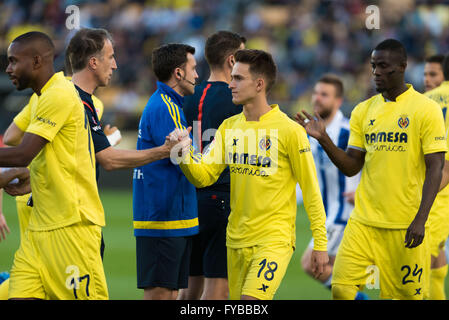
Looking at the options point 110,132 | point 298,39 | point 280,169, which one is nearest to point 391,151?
point 280,169

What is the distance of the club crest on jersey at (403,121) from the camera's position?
6074 mm

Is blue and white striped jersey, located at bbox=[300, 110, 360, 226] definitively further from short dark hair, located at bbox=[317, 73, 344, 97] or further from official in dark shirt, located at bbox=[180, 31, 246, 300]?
official in dark shirt, located at bbox=[180, 31, 246, 300]

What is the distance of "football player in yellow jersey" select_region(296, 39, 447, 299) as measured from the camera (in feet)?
19.8

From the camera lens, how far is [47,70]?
5.03 meters

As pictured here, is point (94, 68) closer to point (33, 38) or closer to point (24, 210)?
point (33, 38)

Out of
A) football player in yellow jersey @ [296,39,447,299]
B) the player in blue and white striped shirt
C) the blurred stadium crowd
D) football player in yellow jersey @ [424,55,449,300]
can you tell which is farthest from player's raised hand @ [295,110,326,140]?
the blurred stadium crowd

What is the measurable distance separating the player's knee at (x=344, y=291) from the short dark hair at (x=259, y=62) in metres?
1.68

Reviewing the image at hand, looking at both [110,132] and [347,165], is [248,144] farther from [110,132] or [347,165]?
[110,132]

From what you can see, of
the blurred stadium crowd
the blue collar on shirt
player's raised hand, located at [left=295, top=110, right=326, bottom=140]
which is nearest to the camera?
player's raised hand, located at [left=295, top=110, right=326, bottom=140]

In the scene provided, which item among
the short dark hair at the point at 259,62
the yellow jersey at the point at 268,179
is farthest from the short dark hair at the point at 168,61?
the yellow jersey at the point at 268,179

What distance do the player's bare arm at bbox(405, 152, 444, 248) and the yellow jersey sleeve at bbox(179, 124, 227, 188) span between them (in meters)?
1.50

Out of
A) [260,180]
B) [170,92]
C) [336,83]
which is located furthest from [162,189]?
[336,83]

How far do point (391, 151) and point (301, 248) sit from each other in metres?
6.09

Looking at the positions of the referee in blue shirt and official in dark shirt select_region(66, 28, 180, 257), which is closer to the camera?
official in dark shirt select_region(66, 28, 180, 257)
